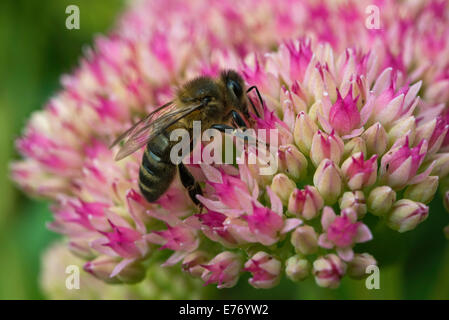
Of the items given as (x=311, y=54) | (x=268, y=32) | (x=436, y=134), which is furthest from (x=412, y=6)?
(x=436, y=134)

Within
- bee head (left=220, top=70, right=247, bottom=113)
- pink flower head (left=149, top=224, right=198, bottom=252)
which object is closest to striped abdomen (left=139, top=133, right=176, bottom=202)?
pink flower head (left=149, top=224, right=198, bottom=252)

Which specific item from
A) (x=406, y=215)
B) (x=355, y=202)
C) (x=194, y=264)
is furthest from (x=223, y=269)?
(x=406, y=215)

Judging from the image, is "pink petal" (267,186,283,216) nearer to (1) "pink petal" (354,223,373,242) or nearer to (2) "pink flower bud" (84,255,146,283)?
(1) "pink petal" (354,223,373,242)

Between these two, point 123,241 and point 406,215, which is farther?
point 123,241

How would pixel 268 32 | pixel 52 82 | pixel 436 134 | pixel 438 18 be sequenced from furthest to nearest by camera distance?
1. pixel 52 82
2. pixel 268 32
3. pixel 438 18
4. pixel 436 134

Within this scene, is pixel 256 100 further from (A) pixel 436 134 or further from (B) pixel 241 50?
(B) pixel 241 50

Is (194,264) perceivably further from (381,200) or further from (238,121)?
(381,200)

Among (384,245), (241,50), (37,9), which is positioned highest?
(37,9)
